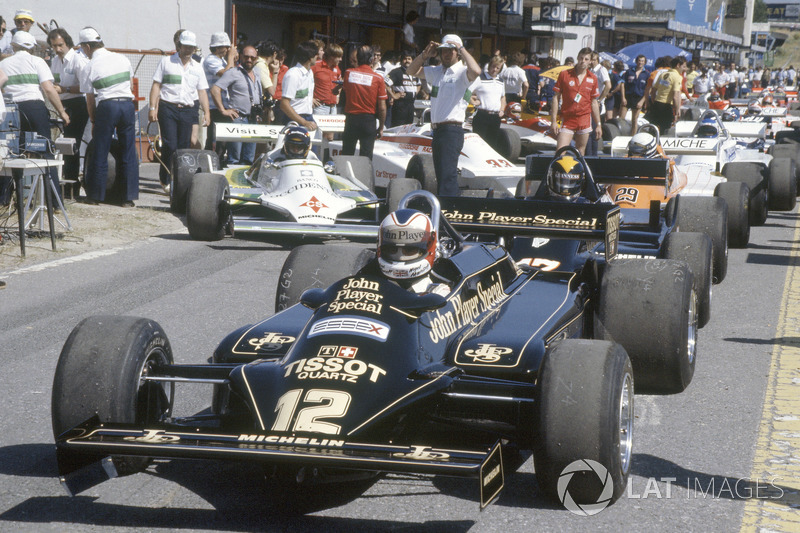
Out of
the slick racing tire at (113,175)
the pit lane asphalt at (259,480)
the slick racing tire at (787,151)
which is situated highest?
the slick racing tire at (787,151)

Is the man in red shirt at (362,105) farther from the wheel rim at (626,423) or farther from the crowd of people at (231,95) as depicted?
the wheel rim at (626,423)

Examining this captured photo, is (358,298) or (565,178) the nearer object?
(358,298)

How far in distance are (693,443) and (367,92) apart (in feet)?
29.0

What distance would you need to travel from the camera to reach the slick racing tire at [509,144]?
1759cm

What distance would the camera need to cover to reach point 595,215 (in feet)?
22.1

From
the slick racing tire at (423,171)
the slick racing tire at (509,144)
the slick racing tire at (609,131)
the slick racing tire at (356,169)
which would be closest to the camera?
the slick racing tire at (356,169)

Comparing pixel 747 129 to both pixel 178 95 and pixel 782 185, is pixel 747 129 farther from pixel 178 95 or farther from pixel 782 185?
pixel 178 95

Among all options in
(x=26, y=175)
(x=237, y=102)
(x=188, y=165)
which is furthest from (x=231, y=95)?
(x=26, y=175)

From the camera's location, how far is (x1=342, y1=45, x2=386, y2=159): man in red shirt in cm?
1344

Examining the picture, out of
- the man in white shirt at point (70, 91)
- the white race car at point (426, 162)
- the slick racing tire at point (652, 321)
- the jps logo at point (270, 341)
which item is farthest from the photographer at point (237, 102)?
the jps logo at point (270, 341)

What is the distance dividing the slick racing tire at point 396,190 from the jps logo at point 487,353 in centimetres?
600

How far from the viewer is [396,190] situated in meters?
11.4

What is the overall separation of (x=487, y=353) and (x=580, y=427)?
3.32 feet

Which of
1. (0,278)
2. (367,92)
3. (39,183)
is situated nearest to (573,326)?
(0,278)
